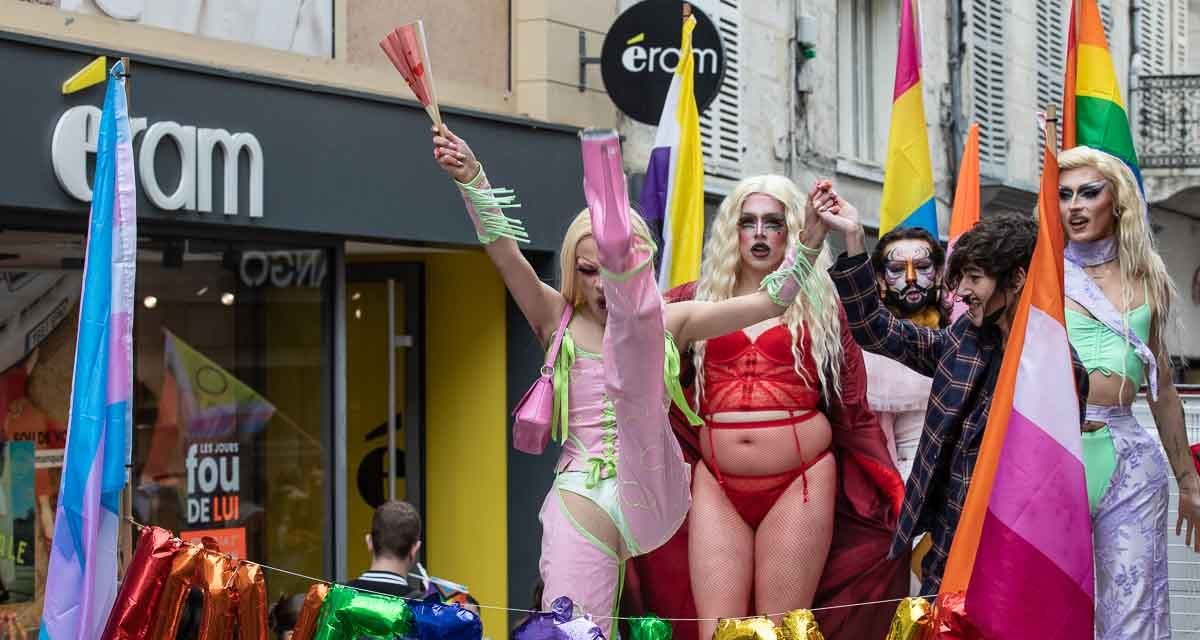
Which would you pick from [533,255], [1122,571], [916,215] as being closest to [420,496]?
[533,255]

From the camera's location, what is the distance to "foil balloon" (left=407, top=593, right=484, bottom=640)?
4.18m

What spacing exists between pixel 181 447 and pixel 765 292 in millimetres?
3946

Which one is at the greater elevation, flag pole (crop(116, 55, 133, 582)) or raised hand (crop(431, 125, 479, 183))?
raised hand (crop(431, 125, 479, 183))

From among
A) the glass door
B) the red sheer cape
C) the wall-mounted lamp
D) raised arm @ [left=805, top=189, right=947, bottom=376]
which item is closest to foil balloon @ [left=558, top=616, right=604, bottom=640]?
raised arm @ [left=805, top=189, right=947, bottom=376]

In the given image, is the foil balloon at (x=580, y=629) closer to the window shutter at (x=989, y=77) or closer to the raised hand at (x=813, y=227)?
the raised hand at (x=813, y=227)

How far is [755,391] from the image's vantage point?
212 inches

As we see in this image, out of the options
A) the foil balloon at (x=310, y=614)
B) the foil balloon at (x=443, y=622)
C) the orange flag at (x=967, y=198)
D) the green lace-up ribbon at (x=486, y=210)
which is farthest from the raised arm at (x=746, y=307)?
the orange flag at (x=967, y=198)

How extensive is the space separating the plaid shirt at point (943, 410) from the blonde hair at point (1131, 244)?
20.0 inches

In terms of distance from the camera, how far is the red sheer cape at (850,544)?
220 inches

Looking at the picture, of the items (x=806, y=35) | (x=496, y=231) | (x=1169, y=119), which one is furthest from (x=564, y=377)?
(x=1169, y=119)

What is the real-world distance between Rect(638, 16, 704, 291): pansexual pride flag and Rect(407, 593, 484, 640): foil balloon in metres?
3.94

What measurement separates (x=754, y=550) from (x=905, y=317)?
53.1 inches

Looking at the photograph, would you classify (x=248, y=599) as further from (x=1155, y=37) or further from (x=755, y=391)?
(x=1155, y=37)

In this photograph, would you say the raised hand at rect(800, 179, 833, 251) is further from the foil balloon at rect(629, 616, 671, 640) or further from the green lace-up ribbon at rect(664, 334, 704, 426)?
the foil balloon at rect(629, 616, 671, 640)
